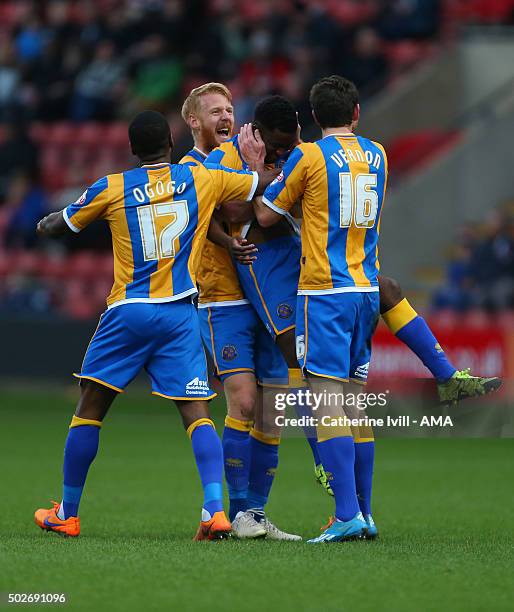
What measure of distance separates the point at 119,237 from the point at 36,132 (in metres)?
15.2

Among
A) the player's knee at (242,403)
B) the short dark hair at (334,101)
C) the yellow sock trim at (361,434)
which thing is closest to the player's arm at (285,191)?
the short dark hair at (334,101)

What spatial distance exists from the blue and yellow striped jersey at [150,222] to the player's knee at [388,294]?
100 cm

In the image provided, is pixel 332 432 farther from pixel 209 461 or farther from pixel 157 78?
pixel 157 78

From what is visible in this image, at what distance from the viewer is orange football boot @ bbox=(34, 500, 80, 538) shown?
6984 millimetres

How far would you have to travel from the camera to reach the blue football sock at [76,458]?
6.94 meters

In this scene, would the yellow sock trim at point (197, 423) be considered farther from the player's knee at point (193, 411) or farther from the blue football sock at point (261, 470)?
the blue football sock at point (261, 470)

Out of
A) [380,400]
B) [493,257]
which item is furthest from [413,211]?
[380,400]

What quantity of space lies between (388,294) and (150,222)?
130 centimetres

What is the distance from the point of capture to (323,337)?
666 centimetres

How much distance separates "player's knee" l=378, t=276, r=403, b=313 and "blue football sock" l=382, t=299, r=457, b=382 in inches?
1.1

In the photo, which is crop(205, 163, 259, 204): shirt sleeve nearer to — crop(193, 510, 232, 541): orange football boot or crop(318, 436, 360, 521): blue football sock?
crop(318, 436, 360, 521): blue football sock

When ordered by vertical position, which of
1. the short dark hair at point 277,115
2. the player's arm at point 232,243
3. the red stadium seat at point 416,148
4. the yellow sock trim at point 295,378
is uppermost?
the red stadium seat at point 416,148

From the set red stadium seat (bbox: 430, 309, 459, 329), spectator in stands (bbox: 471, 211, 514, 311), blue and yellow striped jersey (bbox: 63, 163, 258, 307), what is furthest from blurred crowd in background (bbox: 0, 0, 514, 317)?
blue and yellow striped jersey (bbox: 63, 163, 258, 307)

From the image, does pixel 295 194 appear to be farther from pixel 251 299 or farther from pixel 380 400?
pixel 380 400
